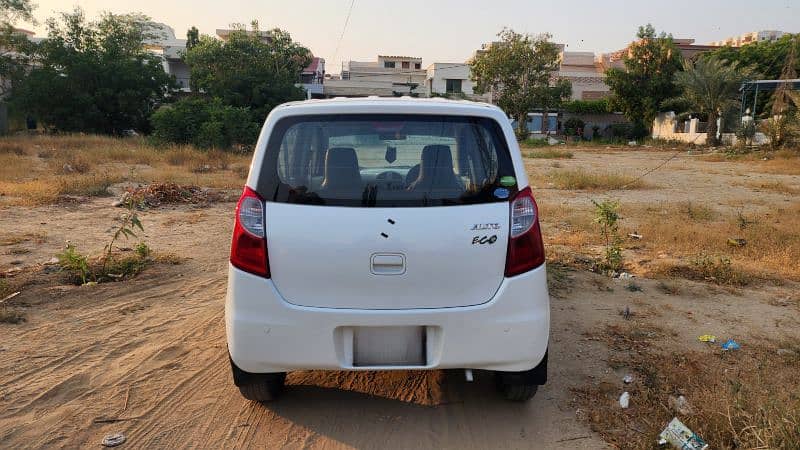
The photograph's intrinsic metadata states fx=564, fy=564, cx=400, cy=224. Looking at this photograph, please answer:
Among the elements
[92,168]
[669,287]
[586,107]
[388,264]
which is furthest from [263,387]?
[586,107]

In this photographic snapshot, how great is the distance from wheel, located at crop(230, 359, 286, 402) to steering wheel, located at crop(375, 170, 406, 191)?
3.85 feet

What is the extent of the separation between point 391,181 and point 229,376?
1718 millimetres

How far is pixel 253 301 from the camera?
271 cm

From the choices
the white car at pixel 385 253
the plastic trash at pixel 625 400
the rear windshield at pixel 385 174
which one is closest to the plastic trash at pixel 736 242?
the plastic trash at pixel 625 400

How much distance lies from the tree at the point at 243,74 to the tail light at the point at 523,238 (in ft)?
80.6

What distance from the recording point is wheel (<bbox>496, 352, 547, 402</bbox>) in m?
2.95

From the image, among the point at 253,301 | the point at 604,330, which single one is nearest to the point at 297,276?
the point at 253,301

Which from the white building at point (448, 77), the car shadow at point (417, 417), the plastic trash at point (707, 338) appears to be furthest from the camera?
the white building at point (448, 77)

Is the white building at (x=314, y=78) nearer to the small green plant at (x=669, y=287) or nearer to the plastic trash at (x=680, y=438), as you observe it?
the small green plant at (x=669, y=287)

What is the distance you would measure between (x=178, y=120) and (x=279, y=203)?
70.0 ft

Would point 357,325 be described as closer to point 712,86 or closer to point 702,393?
point 702,393

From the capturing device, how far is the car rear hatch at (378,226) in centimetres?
262

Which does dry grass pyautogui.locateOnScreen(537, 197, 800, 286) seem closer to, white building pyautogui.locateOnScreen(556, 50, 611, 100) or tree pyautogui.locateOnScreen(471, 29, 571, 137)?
tree pyautogui.locateOnScreen(471, 29, 571, 137)

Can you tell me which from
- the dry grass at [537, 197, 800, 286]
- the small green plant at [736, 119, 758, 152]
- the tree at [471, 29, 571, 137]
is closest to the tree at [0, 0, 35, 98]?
the tree at [471, 29, 571, 137]
